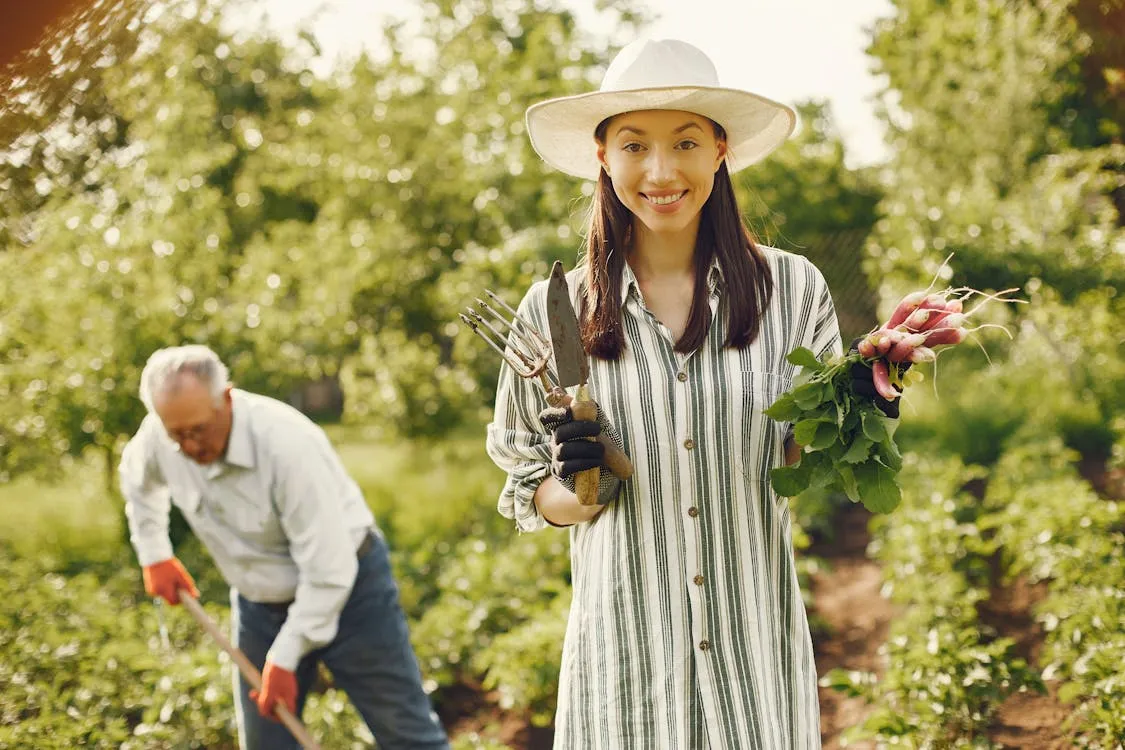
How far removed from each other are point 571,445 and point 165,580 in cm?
234

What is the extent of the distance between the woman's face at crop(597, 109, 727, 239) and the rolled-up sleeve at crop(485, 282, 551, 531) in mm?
270

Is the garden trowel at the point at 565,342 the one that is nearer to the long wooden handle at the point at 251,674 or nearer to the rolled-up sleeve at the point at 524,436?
the rolled-up sleeve at the point at 524,436

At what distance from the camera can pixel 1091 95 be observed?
385 inches

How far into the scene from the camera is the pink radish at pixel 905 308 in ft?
6.29

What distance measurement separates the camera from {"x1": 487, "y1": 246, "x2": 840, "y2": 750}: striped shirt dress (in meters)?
2.00

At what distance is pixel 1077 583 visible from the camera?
439cm

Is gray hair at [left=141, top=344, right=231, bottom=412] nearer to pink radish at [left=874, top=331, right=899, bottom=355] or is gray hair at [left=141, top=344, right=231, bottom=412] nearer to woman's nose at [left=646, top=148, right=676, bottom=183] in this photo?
→ woman's nose at [left=646, top=148, right=676, bottom=183]

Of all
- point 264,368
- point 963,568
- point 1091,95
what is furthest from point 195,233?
point 1091,95

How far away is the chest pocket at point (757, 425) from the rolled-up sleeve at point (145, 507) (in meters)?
2.35

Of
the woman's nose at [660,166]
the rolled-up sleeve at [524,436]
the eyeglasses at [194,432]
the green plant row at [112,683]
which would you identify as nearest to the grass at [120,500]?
the green plant row at [112,683]

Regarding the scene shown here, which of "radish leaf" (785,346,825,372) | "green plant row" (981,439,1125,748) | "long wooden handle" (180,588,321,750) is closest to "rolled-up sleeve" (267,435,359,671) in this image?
"long wooden handle" (180,588,321,750)

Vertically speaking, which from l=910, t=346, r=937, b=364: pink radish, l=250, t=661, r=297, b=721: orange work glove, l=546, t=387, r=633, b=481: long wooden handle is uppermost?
l=910, t=346, r=937, b=364: pink radish

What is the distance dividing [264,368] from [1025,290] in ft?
16.6

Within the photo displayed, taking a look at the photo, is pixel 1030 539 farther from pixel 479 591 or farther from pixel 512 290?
pixel 512 290
